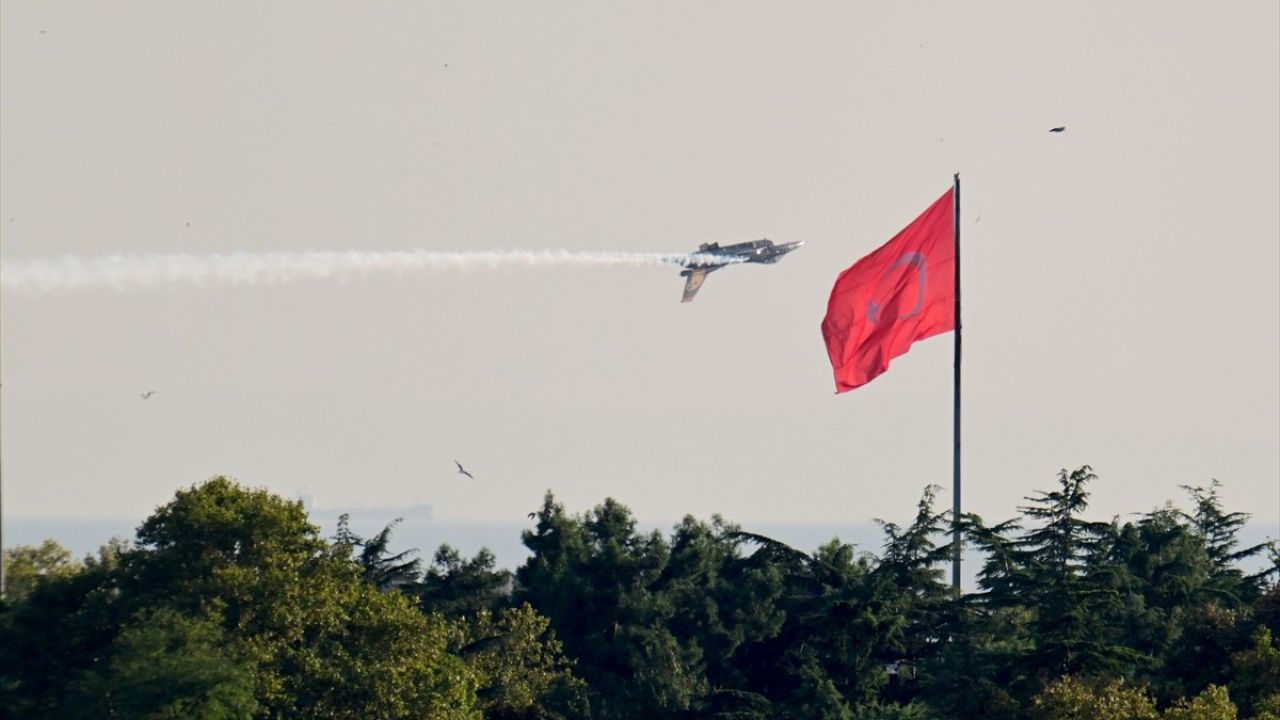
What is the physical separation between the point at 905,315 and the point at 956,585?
10800mm

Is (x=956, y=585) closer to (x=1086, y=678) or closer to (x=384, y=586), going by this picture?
(x=1086, y=678)

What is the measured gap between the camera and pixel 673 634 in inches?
3494

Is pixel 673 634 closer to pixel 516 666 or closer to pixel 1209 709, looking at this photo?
pixel 516 666

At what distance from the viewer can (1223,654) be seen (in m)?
62.3

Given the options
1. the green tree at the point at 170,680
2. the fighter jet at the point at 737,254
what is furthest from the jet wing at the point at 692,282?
the green tree at the point at 170,680

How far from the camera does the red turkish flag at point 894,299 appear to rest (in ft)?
249

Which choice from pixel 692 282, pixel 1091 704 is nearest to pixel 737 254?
pixel 692 282

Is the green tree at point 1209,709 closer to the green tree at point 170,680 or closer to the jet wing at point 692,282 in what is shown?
the green tree at point 170,680

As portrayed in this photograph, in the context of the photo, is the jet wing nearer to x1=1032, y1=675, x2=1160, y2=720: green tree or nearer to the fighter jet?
the fighter jet

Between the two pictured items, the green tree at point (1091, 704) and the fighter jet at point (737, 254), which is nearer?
the green tree at point (1091, 704)

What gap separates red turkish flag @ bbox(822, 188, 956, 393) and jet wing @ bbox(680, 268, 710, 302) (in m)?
43.4

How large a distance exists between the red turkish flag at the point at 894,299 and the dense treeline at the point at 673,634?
7852 millimetres

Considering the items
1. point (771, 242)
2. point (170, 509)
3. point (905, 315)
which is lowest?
point (170, 509)

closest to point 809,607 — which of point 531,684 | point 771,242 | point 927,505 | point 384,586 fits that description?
point 927,505
